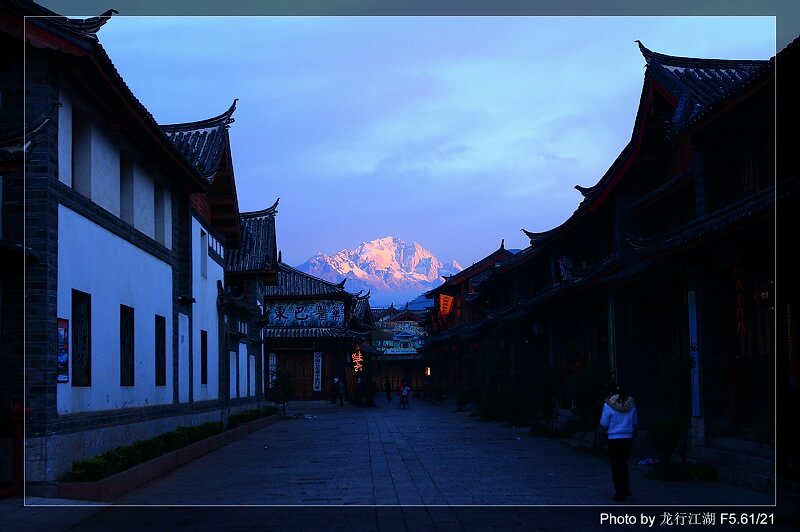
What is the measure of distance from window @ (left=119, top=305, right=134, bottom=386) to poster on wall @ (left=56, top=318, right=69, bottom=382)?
12.7ft

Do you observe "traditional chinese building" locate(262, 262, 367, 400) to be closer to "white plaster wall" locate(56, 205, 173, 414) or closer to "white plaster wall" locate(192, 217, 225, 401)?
→ "white plaster wall" locate(192, 217, 225, 401)

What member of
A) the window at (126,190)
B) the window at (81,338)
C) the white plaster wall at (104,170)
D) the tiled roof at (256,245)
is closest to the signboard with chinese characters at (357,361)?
the tiled roof at (256,245)

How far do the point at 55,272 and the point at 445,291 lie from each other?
199ft

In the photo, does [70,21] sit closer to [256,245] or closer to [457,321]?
[256,245]

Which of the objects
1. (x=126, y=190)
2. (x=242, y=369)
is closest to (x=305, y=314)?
(x=242, y=369)

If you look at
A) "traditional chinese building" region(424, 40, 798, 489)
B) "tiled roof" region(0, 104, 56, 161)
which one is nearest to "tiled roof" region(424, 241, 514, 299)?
"traditional chinese building" region(424, 40, 798, 489)

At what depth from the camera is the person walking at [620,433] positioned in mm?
13109

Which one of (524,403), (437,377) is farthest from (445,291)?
(524,403)

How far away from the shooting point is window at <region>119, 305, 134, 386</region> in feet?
62.4

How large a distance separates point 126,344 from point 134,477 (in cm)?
435

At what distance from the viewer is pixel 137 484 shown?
52.1 ft

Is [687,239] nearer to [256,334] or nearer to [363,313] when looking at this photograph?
[256,334]

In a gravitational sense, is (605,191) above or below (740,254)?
above
